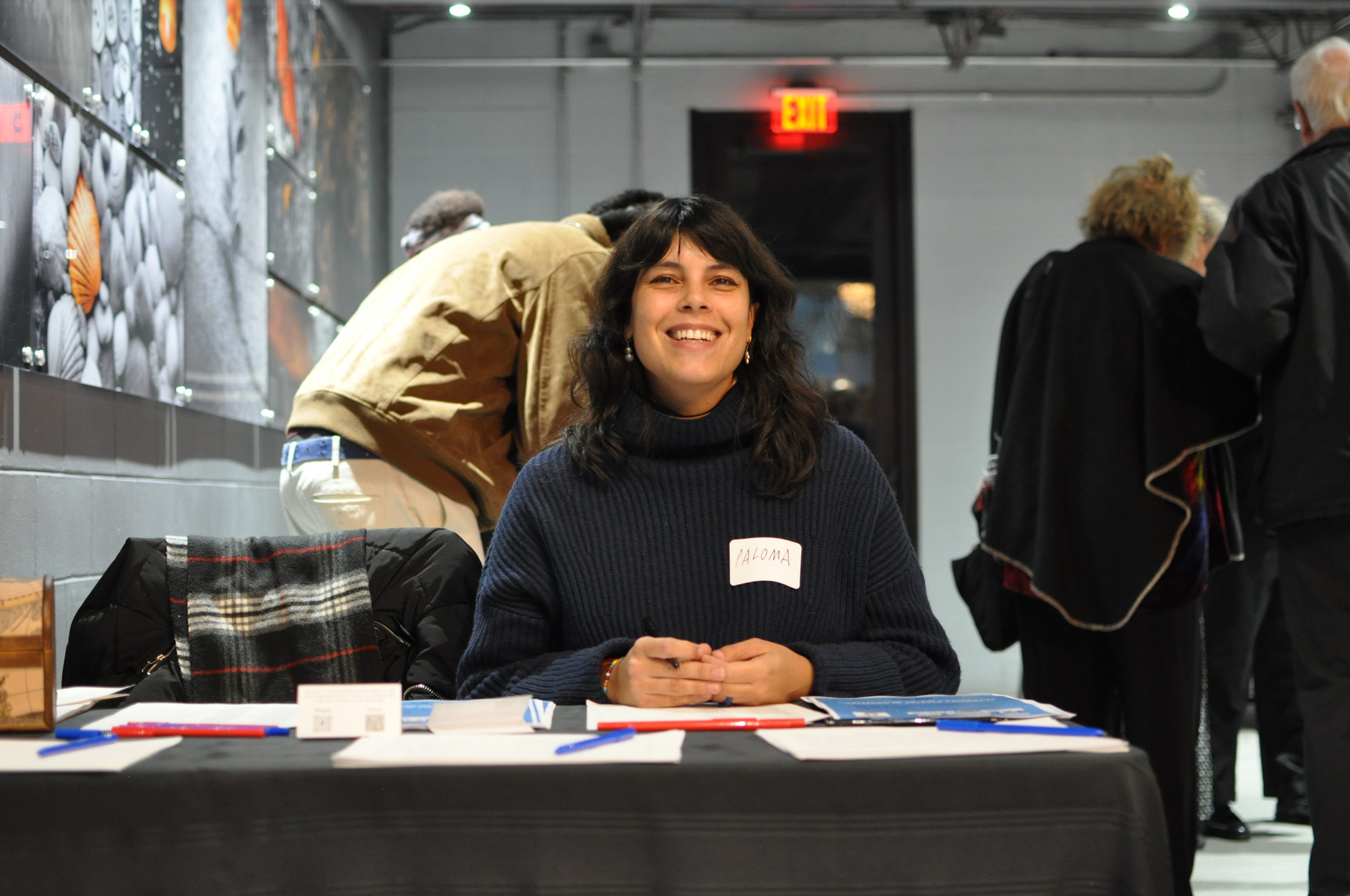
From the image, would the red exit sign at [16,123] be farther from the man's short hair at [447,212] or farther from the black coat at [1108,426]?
the black coat at [1108,426]

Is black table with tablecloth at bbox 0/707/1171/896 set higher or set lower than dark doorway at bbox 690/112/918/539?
lower

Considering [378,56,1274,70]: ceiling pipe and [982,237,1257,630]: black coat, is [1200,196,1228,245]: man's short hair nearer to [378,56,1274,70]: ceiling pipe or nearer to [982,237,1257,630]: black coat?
[982,237,1257,630]: black coat

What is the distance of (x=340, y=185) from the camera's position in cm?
466

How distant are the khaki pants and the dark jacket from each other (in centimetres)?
144

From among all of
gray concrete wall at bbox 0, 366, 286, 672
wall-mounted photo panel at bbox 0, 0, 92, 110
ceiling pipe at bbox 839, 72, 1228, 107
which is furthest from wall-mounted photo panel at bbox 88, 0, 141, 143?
ceiling pipe at bbox 839, 72, 1228, 107

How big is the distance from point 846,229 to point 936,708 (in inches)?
206

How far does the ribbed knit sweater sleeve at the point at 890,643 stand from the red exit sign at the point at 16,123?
140cm

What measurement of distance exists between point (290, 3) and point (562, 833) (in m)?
3.75

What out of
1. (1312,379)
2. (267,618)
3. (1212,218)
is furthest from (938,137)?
(267,618)

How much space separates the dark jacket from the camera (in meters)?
2.09

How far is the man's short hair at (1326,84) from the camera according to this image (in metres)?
2.23

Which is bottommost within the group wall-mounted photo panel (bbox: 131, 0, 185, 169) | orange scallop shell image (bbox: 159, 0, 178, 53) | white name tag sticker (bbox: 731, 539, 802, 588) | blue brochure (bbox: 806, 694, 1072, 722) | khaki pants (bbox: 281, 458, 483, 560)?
blue brochure (bbox: 806, 694, 1072, 722)

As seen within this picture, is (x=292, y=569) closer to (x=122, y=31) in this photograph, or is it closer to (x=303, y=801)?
(x=303, y=801)

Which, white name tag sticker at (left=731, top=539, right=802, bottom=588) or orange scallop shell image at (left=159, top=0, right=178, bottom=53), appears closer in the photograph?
white name tag sticker at (left=731, top=539, right=802, bottom=588)
